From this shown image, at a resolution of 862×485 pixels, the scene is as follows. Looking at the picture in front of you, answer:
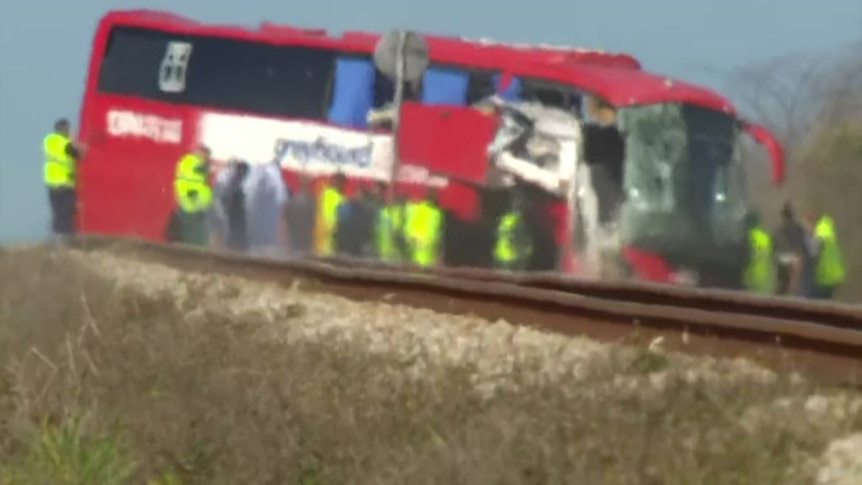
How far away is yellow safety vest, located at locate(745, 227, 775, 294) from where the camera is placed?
24.4 m

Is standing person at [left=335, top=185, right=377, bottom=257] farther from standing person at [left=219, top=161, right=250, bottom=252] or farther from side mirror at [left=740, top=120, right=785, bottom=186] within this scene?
side mirror at [left=740, top=120, right=785, bottom=186]

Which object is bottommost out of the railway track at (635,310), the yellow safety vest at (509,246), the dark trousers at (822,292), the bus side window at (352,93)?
the dark trousers at (822,292)

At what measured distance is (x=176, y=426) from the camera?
9.46m

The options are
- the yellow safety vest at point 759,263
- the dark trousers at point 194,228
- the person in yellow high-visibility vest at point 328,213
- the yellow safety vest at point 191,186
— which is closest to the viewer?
the person in yellow high-visibility vest at point 328,213

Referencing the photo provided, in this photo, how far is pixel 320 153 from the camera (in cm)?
2459

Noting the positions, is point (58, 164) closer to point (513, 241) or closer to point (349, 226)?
point (349, 226)

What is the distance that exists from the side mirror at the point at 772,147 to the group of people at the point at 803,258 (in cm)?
39

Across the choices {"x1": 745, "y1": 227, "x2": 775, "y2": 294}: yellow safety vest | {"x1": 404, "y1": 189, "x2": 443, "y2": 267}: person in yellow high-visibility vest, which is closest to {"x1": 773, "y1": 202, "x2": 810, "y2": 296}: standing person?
{"x1": 745, "y1": 227, "x2": 775, "y2": 294}: yellow safety vest

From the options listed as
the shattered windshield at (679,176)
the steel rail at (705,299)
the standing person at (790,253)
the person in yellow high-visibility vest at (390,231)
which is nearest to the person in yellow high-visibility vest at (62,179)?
the person in yellow high-visibility vest at (390,231)

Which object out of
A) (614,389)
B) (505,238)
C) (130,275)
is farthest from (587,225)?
(614,389)

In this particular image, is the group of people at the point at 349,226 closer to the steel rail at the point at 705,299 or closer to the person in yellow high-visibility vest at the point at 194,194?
the person in yellow high-visibility vest at the point at 194,194

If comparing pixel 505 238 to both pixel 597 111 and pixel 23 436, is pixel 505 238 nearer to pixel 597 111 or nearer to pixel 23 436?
pixel 597 111

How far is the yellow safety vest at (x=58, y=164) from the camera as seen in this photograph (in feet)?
87.6

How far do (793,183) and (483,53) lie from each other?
359 inches
